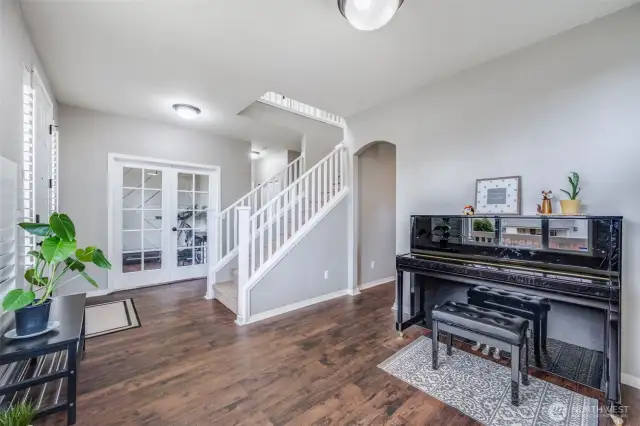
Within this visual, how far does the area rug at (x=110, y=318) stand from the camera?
9.68ft

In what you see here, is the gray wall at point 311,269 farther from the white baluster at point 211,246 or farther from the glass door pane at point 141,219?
the glass door pane at point 141,219

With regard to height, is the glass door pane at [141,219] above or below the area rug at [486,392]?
above

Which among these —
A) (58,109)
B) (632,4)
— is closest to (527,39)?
(632,4)

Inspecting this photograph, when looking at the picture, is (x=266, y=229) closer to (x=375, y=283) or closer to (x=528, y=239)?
(x=375, y=283)

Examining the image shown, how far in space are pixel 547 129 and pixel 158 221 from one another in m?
5.27

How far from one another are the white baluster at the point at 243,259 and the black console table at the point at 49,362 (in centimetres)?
136

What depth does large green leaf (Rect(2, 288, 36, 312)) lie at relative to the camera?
4.62 feet

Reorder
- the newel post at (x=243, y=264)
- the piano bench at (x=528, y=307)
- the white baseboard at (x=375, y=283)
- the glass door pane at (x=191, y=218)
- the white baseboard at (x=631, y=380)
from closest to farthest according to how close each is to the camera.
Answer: the white baseboard at (x=631, y=380) < the piano bench at (x=528, y=307) < the newel post at (x=243, y=264) < the white baseboard at (x=375, y=283) < the glass door pane at (x=191, y=218)

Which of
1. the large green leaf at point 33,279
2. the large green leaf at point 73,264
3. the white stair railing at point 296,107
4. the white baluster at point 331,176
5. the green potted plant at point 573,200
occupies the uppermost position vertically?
the white stair railing at point 296,107

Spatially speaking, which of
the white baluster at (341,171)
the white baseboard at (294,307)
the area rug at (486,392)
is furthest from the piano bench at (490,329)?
the white baluster at (341,171)

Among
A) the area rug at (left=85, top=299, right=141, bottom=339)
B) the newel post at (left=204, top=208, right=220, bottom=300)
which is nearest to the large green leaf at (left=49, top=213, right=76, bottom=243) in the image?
the area rug at (left=85, top=299, right=141, bottom=339)

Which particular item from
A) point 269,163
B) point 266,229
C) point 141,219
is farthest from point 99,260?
point 269,163

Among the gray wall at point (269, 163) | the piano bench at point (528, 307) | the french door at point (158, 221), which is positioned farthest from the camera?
the gray wall at point (269, 163)

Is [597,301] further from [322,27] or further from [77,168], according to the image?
[77,168]
